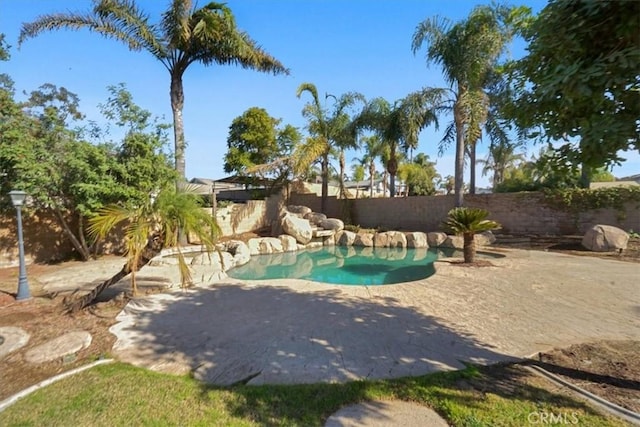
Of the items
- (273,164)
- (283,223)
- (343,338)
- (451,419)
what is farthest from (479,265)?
(273,164)

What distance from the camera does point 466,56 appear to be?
12.3m

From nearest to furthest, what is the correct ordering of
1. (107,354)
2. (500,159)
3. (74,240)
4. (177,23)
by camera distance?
1. (107,354)
2. (74,240)
3. (177,23)
4. (500,159)

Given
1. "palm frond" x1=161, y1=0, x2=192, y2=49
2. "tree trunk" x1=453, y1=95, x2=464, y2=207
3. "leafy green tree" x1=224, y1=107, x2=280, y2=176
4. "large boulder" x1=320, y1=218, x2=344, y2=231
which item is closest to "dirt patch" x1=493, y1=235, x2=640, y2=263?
"tree trunk" x1=453, y1=95, x2=464, y2=207

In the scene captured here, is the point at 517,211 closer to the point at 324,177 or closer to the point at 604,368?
the point at 324,177

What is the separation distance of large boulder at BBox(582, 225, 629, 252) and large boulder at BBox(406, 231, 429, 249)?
553cm

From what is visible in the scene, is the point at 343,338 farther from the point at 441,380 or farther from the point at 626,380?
the point at 626,380

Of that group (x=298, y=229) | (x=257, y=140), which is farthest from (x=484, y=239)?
(x=257, y=140)

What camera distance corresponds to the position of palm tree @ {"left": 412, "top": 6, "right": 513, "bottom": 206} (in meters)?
11.9

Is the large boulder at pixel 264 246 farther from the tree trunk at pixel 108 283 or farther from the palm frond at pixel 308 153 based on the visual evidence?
the tree trunk at pixel 108 283

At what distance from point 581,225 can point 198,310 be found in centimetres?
1476

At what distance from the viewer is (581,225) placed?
12.2 m

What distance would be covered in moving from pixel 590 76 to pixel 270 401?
3.57 metres

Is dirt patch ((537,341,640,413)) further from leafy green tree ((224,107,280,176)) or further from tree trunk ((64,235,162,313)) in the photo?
leafy green tree ((224,107,280,176))

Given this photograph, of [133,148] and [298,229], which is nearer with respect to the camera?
[133,148]
